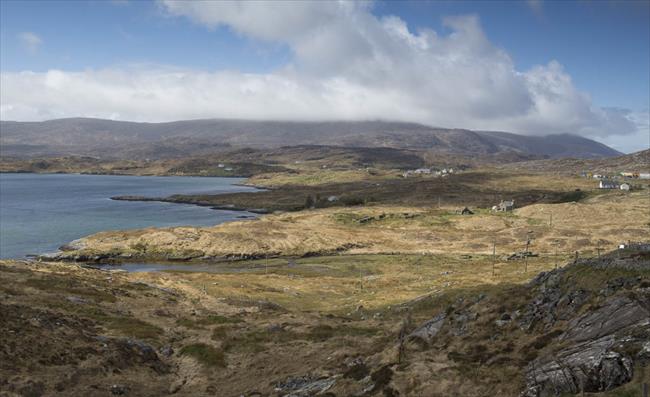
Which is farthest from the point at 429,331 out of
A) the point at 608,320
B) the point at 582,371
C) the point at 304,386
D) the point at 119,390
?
the point at 119,390

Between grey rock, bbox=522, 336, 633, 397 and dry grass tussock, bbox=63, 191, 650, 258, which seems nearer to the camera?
grey rock, bbox=522, 336, 633, 397

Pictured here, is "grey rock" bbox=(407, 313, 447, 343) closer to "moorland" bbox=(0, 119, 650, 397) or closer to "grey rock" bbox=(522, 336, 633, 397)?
"moorland" bbox=(0, 119, 650, 397)

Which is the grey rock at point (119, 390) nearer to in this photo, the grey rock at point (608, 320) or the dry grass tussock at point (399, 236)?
the grey rock at point (608, 320)

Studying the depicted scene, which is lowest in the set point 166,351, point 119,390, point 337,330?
point 166,351

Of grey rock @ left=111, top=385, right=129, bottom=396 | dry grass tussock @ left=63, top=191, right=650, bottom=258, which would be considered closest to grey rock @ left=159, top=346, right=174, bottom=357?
grey rock @ left=111, top=385, right=129, bottom=396

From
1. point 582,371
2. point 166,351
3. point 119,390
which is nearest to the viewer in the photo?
point 582,371

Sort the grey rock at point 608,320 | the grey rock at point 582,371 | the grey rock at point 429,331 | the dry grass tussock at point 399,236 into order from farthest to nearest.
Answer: the dry grass tussock at point 399,236 → the grey rock at point 429,331 → the grey rock at point 608,320 → the grey rock at point 582,371

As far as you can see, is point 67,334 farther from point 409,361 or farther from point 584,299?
point 584,299

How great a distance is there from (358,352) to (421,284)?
5711 cm

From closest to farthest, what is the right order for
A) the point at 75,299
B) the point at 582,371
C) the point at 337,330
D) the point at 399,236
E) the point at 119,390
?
the point at 582,371
the point at 119,390
the point at 337,330
the point at 75,299
the point at 399,236

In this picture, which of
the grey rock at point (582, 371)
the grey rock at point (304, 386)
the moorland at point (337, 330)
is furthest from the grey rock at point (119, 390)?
the grey rock at point (582, 371)

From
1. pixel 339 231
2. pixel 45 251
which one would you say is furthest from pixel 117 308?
pixel 339 231

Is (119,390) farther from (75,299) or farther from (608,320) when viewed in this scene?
(608,320)

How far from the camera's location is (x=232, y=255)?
14262cm
